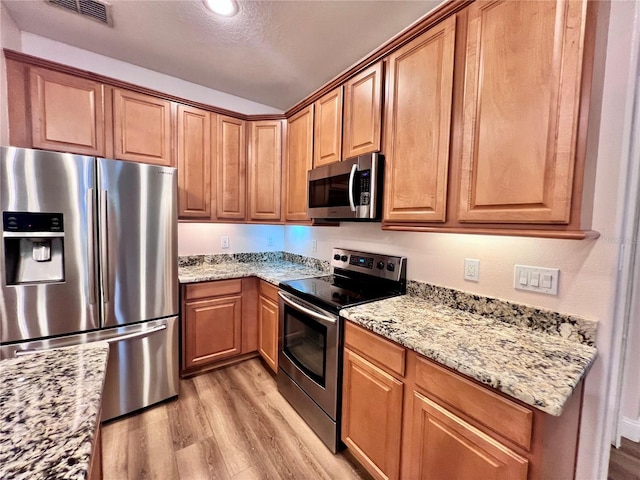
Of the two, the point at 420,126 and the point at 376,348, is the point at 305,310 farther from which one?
the point at 420,126

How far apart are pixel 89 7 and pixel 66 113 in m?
0.68

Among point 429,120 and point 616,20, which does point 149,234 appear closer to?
point 429,120

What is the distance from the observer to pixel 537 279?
1.24m

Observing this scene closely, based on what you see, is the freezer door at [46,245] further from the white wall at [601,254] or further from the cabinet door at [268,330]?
the white wall at [601,254]

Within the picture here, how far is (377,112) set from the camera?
1642mm

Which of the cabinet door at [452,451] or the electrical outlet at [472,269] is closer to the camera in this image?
the cabinet door at [452,451]

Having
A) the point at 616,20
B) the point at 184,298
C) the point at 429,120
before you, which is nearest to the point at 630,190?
the point at 616,20

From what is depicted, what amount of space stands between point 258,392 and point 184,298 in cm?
98

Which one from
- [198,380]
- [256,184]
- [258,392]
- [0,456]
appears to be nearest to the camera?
[0,456]

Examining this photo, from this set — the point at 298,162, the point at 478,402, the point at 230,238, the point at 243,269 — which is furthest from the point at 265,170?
the point at 478,402

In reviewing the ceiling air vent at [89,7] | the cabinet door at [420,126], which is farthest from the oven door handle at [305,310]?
the ceiling air vent at [89,7]

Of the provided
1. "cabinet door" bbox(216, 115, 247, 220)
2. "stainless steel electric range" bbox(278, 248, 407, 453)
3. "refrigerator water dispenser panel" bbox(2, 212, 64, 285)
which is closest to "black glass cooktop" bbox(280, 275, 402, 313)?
"stainless steel electric range" bbox(278, 248, 407, 453)

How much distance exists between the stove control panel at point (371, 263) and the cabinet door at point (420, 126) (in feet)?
1.34

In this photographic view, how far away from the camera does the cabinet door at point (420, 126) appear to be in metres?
1.29
